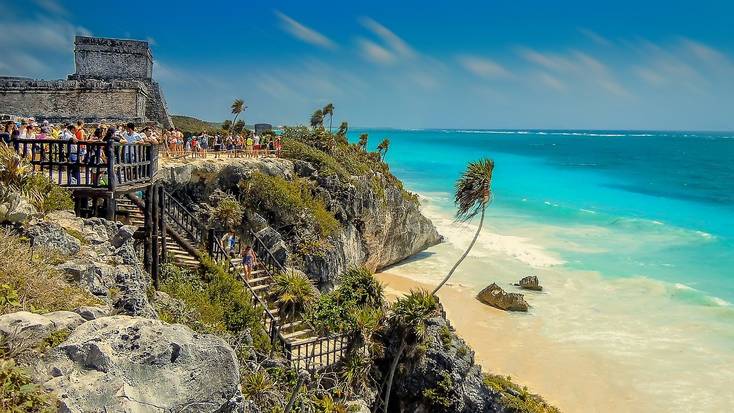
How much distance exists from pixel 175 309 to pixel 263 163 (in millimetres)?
13405

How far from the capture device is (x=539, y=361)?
73.7ft

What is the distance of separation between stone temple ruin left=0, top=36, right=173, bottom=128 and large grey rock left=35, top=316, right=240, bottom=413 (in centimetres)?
2508

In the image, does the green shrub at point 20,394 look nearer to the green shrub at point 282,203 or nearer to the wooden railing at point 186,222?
the wooden railing at point 186,222

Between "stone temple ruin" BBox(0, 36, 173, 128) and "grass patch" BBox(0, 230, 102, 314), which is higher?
"stone temple ruin" BBox(0, 36, 173, 128)

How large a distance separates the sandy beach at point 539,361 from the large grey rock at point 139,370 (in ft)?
52.7

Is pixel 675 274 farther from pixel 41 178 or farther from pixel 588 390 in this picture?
pixel 41 178

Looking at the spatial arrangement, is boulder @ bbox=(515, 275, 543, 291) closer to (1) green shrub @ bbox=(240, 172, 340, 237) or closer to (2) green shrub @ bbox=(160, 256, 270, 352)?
(1) green shrub @ bbox=(240, 172, 340, 237)

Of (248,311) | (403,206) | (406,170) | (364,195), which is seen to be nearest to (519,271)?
(403,206)

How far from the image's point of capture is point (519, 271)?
35719 mm

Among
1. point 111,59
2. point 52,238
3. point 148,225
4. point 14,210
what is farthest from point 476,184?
point 111,59

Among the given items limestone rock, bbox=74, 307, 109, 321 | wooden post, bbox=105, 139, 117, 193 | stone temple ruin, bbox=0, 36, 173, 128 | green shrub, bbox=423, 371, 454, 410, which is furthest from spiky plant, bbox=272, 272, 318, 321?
stone temple ruin, bbox=0, 36, 173, 128

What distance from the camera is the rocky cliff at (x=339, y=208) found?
22734 mm

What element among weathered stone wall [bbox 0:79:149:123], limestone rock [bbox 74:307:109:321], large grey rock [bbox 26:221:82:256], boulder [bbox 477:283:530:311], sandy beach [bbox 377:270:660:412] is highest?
weathered stone wall [bbox 0:79:149:123]

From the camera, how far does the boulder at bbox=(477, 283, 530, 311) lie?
28031mm
